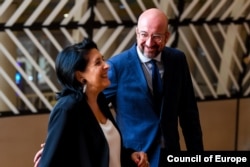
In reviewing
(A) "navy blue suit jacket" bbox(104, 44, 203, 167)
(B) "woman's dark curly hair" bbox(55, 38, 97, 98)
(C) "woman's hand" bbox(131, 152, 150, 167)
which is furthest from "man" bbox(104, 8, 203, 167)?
(B) "woman's dark curly hair" bbox(55, 38, 97, 98)

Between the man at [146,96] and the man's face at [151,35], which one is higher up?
the man's face at [151,35]

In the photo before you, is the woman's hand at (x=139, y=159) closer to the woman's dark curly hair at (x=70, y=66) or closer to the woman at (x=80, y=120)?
the woman at (x=80, y=120)

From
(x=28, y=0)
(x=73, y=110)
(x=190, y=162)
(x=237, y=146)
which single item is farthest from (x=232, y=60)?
(x=73, y=110)

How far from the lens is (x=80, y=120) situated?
1.51m

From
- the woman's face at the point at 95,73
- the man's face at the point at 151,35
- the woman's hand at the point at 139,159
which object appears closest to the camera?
the woman's face at the point at 95,73

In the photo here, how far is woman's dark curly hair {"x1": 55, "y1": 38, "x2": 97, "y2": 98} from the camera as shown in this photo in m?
1.54

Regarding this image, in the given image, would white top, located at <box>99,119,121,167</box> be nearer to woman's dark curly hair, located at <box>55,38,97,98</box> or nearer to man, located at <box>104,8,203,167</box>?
woman's dark curly hair, located at <box>55,38,97,98</box>

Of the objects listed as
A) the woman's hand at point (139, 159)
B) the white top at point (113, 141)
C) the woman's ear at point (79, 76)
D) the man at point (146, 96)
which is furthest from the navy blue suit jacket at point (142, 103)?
the woman's ear at point (79, 76)

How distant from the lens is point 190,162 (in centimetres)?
202

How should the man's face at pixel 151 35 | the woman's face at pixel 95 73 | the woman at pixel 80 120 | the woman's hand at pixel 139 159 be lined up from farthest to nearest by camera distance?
the man's face at pixel 151 35 < the woman's hand at pixel 139 159 < the woman's face at pixel 95 73 < the woman at pixel 80 120

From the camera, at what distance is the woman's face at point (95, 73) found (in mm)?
1574

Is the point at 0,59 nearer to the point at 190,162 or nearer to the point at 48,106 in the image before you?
the point at 48,106

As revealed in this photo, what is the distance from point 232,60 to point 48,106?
1.79m

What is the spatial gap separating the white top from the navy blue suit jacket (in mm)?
372
